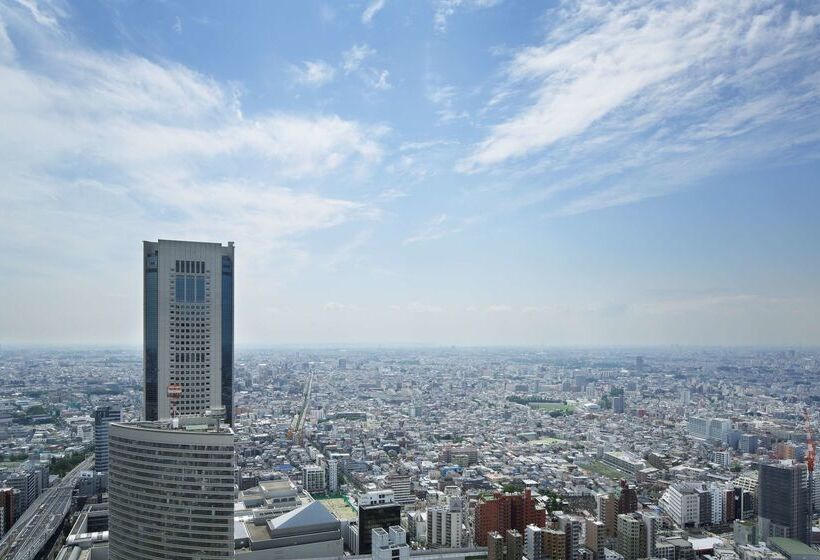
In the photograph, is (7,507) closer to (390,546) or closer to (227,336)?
(227,336)

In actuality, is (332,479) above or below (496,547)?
below

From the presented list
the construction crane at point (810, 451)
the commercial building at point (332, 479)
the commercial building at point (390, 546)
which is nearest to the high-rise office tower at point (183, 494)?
the commercial building at point (390, 546)

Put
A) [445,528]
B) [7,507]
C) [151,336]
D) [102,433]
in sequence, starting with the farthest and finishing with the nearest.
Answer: [102,433] → [7,507] → [445,528] → [151,336]

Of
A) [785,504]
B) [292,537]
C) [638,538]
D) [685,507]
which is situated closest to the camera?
[292,537]

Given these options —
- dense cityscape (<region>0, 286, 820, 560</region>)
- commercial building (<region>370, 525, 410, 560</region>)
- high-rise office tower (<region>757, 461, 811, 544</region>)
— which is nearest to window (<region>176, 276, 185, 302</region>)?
dense cityscape (<region>0, 286, 820, 560</region>)

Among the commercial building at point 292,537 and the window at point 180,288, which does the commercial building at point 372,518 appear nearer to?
the commercial building at point 292,537

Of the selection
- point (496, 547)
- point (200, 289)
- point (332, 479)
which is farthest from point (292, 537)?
point (332, 479)
